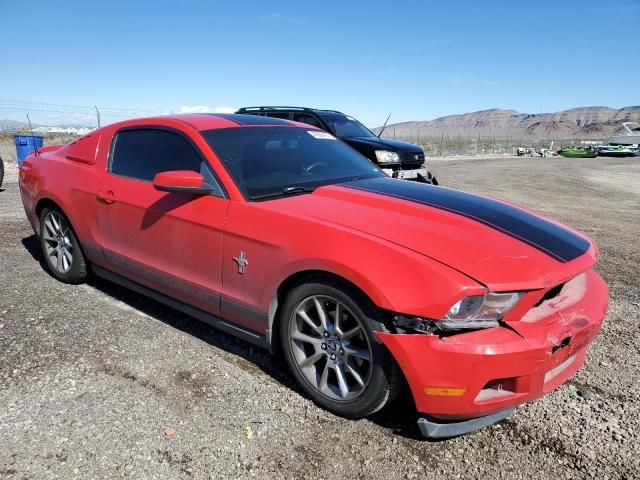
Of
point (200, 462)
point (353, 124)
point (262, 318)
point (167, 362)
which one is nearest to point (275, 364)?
point (262, 318)

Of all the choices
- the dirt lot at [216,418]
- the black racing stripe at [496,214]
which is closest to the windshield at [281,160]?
the black racing stripe at [496,214]

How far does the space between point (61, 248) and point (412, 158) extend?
6448 millimetres

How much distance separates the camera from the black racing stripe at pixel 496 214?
2695 millimetres

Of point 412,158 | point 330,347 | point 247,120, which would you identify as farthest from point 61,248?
point 412,158

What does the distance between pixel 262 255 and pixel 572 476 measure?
187cm

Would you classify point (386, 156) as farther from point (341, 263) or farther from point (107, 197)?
point (341, 263)

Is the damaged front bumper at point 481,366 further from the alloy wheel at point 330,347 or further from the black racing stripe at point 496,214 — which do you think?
the black racing stripe at point 496,214

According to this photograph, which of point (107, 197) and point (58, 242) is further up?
point (107, 197)

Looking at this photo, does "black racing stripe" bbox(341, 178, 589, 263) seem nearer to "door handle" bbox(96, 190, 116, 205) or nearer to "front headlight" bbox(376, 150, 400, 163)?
"door handle" bbox(96, 190, 116, 205)

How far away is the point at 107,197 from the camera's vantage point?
3.84 m

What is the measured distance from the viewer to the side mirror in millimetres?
3057

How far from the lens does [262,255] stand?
2859mm

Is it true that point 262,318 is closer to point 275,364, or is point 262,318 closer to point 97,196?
point 275,364

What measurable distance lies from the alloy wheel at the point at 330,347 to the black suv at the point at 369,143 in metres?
6.14
